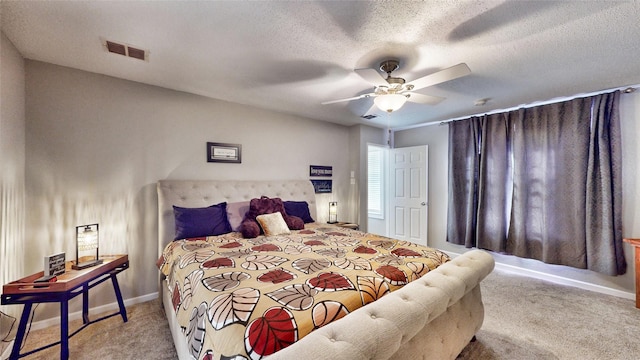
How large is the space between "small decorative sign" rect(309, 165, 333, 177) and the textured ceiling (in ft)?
5.21

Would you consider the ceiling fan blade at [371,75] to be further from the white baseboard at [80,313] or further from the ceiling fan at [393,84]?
the white baseboard at [80,313]

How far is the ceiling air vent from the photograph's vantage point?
191 centimetres

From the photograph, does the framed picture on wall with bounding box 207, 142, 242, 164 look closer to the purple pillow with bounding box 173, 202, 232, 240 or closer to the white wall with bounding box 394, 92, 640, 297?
the purple pillow with bounding box 173, 202, 232, 240

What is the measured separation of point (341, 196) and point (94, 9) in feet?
12.5

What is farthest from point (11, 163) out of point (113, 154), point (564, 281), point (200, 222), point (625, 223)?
point (625, 223)

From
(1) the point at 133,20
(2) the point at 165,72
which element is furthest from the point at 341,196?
(1) the point at 133,20

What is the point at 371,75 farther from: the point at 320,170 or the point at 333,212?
the point at 333,212

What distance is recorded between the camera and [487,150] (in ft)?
12.1

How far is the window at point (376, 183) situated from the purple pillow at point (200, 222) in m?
3.25

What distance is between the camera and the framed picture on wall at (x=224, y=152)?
121 inches

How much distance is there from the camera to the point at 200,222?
2.59 meters

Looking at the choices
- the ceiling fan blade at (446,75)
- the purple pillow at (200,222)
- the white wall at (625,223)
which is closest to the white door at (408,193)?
the white wall at (625,223)

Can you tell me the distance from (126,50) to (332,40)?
1735 millimetres

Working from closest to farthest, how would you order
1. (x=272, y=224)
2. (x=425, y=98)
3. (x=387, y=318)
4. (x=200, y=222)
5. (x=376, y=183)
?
(x=387, y=318) < (x=425, y=98) < (x=200, y=222) < (x=272, y=224) < (x=376, y=183)
